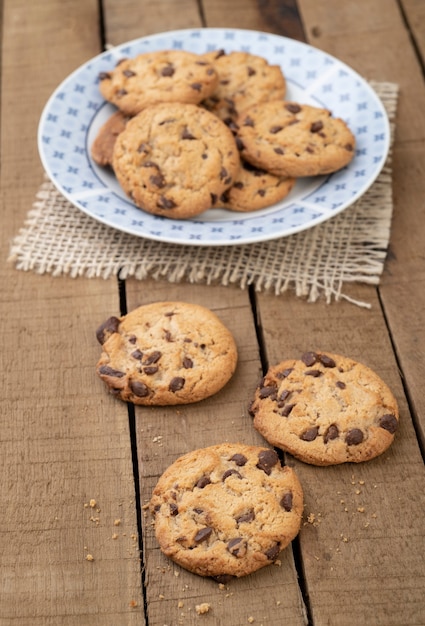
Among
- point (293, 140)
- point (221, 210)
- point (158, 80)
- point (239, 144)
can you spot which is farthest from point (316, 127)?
point (158, 80)

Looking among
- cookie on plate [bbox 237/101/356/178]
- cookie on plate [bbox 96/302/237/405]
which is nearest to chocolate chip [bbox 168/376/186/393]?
cookie on plate [bbox 96/302/237/405]

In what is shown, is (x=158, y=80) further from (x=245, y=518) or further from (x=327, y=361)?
(x=245, y=518)

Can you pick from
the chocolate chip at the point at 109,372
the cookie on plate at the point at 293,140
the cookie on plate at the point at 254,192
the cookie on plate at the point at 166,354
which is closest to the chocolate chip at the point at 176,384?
the cookie on plate at the point at 166,354

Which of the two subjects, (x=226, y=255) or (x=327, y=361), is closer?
(x=327, y=361)

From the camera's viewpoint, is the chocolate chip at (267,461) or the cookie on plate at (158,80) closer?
the chocolate chip at (267,461)

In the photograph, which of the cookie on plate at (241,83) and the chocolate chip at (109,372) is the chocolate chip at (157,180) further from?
the chocolate chip at (109,372)
